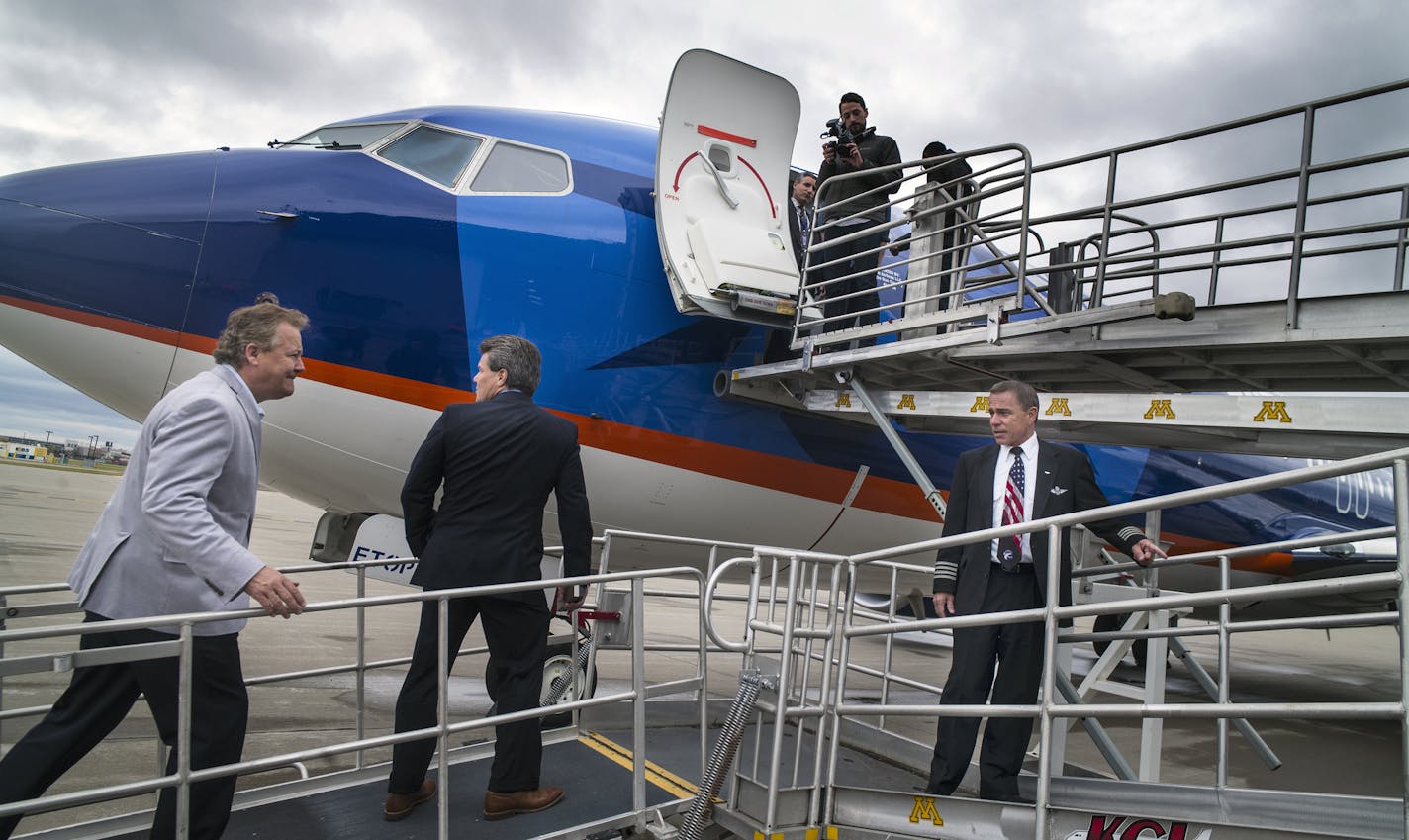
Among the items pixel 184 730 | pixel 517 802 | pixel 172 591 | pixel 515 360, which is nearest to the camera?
pixel 184 730

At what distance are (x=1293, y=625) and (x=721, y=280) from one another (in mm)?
3859

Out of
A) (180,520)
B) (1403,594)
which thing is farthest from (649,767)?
(1403,594)

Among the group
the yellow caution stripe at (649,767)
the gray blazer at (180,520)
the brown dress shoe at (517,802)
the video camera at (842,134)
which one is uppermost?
the video camera at (842,134)

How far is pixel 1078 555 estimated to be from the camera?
406cm

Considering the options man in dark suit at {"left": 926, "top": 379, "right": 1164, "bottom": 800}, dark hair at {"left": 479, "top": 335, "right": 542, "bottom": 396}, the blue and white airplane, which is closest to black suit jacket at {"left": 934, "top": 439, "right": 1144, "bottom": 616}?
man in dark suit at {"left": 926, "top": 379, "right": 1164, "bottom": 800}

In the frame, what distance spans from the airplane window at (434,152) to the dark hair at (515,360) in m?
2.70

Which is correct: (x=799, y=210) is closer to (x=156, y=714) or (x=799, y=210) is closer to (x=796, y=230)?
(x=796, y=230)

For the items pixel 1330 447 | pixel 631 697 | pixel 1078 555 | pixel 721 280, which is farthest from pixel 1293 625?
pixel 721 280

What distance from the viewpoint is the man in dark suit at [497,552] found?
130 inches

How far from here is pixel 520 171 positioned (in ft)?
20.4

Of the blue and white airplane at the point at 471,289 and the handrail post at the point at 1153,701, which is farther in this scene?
the blue and white airplane at the point at 471,289

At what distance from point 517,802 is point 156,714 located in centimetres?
128

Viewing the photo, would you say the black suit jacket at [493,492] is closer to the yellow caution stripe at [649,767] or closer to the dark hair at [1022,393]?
the yellow caution stripe at [649,767]

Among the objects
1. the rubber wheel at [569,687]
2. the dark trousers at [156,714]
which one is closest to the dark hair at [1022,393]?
the rubber wheel at [569,687]
